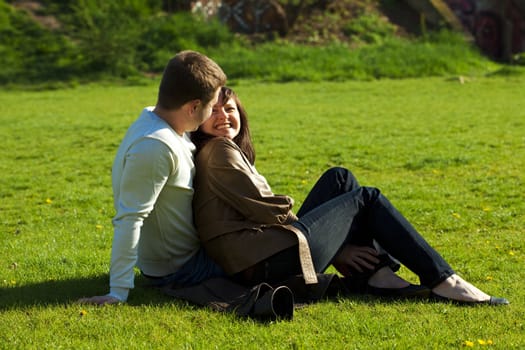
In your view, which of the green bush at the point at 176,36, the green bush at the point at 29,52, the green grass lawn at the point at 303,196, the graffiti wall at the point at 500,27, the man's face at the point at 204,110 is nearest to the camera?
the green grass lawn at the point at 303,196

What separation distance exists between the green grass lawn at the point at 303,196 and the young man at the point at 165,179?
0.27 m

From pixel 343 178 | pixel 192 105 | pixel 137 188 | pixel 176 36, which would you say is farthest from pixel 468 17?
pixel 137 188

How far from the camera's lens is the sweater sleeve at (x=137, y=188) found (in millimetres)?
4441

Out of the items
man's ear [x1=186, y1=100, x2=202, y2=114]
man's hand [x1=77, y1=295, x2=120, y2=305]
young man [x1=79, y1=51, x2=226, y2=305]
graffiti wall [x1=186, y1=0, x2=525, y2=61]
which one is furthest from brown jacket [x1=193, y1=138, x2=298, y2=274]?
graffiti wall [x1=186, y1=0, x2=525, y2=61]

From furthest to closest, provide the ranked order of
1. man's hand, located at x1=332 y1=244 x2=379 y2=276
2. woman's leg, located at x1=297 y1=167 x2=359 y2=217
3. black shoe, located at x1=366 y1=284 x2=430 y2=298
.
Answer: woman's leg, located at x1=297 y1=167 x2=359 y2=217
man's hand, located at x1=332 y1=244 x2=379 y2=276
black shoe, located at x1=366 y1=284 x2=430 y2=298

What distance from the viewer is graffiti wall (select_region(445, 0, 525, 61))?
1063 inches

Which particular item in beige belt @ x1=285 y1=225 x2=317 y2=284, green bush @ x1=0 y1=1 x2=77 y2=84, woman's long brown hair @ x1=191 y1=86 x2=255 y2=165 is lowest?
green bush @ x1=0 y1=1 x2=77 y2=84

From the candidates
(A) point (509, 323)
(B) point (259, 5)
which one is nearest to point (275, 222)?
(A) point (509, 323)

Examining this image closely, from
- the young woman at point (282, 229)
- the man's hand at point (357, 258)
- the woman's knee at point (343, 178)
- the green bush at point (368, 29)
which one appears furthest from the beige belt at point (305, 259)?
the green bush at point (368, 29)

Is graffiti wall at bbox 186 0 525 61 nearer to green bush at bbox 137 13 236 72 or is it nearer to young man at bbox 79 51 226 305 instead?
green bush at bbox 137 13 236 72

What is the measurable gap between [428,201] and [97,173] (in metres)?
4.24

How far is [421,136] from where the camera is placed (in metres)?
12.6

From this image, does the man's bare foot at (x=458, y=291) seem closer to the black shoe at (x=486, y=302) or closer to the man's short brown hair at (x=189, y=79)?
the black shoe at (x=486, y=302)

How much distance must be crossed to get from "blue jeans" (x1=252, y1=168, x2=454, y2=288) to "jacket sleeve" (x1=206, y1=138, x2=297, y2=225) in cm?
19
